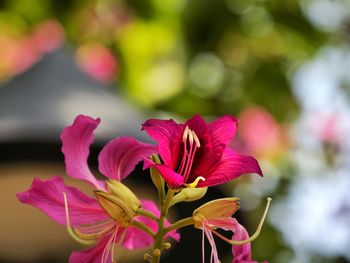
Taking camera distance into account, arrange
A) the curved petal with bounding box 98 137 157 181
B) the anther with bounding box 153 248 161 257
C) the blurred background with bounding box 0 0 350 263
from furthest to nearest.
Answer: the blurred background with bounding box 0 0 350 263 → the curved petal with bounding box 98 137 157 181 → the anther with bounding box 153 248 161 257

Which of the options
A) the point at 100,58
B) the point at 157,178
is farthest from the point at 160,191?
the point at 100,58

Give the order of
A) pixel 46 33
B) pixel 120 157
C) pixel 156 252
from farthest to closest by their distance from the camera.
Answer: pixel 46 33, pixel 120 157, pixel 156 252

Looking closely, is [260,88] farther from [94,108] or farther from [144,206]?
[144,206]

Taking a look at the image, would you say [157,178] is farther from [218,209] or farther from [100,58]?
[100,58]

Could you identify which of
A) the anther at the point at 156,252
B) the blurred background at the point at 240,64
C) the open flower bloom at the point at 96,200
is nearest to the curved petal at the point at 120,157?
A: the open flower bloom at the point at 96,200

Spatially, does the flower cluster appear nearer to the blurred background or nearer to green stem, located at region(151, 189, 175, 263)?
green stem, located at region(151, 189, 175, 263)

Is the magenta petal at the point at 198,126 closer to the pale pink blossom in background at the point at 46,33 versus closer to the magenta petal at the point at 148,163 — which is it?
the magenta petal at the point at 148,163

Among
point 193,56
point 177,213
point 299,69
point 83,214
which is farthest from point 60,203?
point 299,69

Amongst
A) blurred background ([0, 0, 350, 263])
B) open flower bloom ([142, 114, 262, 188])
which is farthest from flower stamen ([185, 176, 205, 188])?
blurred background ([0, 0, 350, 263])
